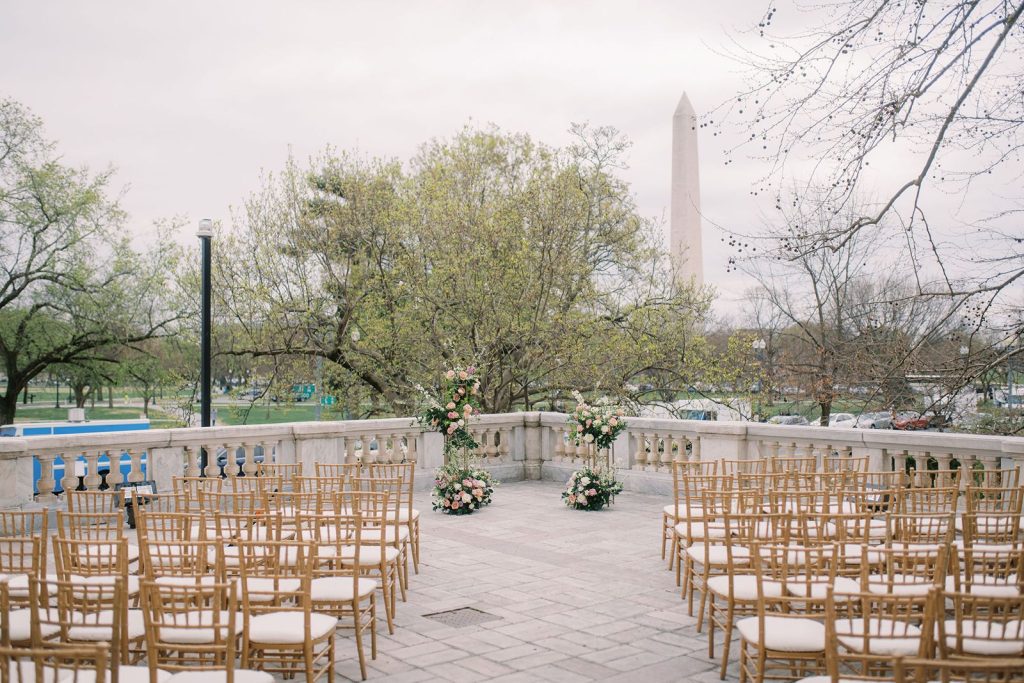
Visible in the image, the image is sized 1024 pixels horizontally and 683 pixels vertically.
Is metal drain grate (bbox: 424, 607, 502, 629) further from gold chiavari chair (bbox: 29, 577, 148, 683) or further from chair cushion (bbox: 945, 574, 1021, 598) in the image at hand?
chair cushion (bbox: 945, 574, 1021, 598)

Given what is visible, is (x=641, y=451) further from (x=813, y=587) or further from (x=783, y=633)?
(x=783, y=633)

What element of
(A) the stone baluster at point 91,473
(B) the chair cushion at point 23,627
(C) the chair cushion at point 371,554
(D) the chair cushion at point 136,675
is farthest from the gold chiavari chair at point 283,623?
(A) the stone baluster at point 91,473

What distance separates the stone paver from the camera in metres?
6.41

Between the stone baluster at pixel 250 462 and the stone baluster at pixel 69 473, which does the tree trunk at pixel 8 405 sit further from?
the stone baluster at pixel 69 473

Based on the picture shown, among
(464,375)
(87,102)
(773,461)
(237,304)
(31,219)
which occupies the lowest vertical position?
(773,461)

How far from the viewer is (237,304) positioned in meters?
22.4

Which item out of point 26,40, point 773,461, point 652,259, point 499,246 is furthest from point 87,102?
point 773,461

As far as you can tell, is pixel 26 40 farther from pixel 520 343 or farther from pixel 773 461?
pixel 773 461

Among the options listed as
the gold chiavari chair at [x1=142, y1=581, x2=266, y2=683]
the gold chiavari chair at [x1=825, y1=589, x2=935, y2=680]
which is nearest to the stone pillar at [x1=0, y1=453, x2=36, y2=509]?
the gold chiavari chair at [x1=142, y1=581, x2=266, y2=683]

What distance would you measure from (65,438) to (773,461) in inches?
329

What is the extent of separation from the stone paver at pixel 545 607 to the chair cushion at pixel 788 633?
2.27 ft

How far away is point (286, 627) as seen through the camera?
18.1 feet

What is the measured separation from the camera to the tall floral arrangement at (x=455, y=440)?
41.6 feet

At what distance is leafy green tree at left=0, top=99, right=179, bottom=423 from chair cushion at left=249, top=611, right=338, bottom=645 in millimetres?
22118
